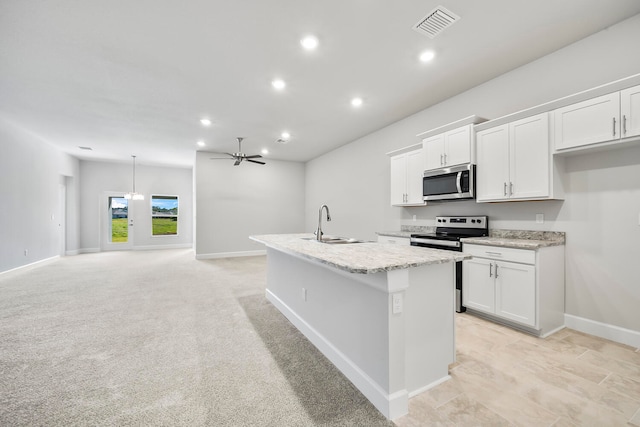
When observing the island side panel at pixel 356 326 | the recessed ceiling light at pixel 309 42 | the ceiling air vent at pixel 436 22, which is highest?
the recessed ceiling light at pixel 309 42

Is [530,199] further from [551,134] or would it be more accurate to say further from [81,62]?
[81,62]

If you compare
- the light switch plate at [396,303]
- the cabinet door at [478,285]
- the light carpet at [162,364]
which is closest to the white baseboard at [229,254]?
the light carpet at [162,364]

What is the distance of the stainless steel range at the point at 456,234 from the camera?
317 cm

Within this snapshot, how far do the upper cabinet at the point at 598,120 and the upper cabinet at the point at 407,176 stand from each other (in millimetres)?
1662

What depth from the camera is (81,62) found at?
3037 millimetres

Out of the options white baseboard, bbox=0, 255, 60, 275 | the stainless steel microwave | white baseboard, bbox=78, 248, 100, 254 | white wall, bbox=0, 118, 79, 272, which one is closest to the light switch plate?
the stainless steel microwave

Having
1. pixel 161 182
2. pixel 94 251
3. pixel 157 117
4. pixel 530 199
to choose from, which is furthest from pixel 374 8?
pixel 94 251

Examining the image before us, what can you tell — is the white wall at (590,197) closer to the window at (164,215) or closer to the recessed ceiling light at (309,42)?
the recessed ceiling light at (309,42)

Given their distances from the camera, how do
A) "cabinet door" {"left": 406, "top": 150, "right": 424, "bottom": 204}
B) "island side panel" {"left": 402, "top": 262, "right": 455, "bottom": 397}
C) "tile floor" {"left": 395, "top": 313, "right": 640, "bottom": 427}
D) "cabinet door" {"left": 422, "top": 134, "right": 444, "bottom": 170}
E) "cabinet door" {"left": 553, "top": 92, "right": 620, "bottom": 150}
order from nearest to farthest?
"tile floor" {"left": 395, "top": 313, "right": 640, "bottom": 427} → "island side panel" {"left": 402, "top": 262, "right": 455, "bottom": 397} → "cabinet door" {"left": 553, "top": 92, "right": 620, "bottom": 150} → "cabinet door" {"left": 422, "top": 134, "right": 444, "bottom": 170} → "cabinet door" {"left": 406, "top": 150, "right": 424, "bottom": 204}

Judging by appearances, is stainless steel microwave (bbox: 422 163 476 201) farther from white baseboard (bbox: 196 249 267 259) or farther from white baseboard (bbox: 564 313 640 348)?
white baseboard (bbox: 196 249 267 259)

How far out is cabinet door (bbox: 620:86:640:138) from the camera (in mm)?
2146

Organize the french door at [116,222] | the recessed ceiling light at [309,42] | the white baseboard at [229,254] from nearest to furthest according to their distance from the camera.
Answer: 1. the recessed ceiling light at [309,42]
2. the white baseboard at [229,254]
3. the french door at [116,222]

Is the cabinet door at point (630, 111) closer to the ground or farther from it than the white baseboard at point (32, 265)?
farther from it

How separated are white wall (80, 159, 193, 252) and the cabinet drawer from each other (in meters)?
9.58
